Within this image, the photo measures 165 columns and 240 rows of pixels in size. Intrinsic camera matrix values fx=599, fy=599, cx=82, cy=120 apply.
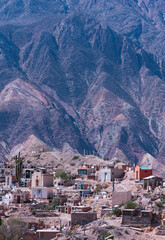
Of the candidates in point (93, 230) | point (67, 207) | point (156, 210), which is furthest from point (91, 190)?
point (93, 230)

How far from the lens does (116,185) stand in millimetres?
66125

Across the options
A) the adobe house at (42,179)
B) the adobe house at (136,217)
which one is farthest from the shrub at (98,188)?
the adobe house at (136,217)

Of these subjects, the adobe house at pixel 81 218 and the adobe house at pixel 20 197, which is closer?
the adobe house at pixel 81 218

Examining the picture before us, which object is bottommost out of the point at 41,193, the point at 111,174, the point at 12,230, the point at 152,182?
the point at 12,230

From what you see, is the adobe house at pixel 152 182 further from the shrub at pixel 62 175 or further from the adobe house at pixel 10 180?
the adobe house at pixel 10 180

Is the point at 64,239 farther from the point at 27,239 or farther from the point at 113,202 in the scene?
the point at 113,202

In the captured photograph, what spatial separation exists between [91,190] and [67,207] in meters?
11.2

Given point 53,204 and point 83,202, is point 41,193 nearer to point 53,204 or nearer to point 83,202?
point 53,204

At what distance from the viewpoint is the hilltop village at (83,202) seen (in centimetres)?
4150

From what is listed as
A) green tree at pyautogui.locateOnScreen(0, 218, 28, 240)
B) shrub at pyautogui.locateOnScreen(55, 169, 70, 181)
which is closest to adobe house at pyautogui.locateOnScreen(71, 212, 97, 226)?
green tree at pyautogui.locateOnScreen(0, 218, 28, 240)

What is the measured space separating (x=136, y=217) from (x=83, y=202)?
1902 centimetres

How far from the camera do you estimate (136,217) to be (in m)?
42.2

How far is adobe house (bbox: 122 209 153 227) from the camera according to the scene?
41844 millimetres

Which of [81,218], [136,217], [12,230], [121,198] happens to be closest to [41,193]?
[121,198]
